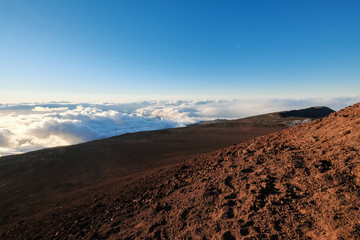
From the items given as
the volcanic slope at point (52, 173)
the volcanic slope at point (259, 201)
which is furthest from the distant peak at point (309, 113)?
the volcanic slope at point (259, 201)

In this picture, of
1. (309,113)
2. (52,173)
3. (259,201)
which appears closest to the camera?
(259,201)

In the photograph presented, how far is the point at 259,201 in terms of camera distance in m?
3.46

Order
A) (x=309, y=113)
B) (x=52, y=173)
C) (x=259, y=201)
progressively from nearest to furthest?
(x=259, y=201) < (x=52, y=173) < (x=309, y=113)

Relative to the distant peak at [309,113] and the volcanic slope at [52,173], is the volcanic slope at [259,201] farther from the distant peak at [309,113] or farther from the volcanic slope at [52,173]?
the distant peak at [309,113]

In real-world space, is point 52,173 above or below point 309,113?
below

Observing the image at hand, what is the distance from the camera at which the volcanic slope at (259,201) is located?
2744mm

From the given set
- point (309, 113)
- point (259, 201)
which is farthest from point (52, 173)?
point (309, 113)

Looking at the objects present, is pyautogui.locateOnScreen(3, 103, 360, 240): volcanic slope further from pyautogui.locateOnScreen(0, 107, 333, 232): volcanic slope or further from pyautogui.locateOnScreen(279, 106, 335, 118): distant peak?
pyautogui.locateOnScreen(279, 106, 335, 118): distant peak

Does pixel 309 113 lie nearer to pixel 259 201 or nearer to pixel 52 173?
pixel 259 201

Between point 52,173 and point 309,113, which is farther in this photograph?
point 309,113

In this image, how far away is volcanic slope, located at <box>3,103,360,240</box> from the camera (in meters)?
2.74

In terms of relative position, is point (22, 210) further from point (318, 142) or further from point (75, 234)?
point (318, 142)

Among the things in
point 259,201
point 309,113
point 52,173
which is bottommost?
point 52,173

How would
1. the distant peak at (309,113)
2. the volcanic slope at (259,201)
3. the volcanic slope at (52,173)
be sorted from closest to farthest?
the volcanic slope at (259,201) → the volcanic slope at (52,173) → the distant peak at (309,113)
